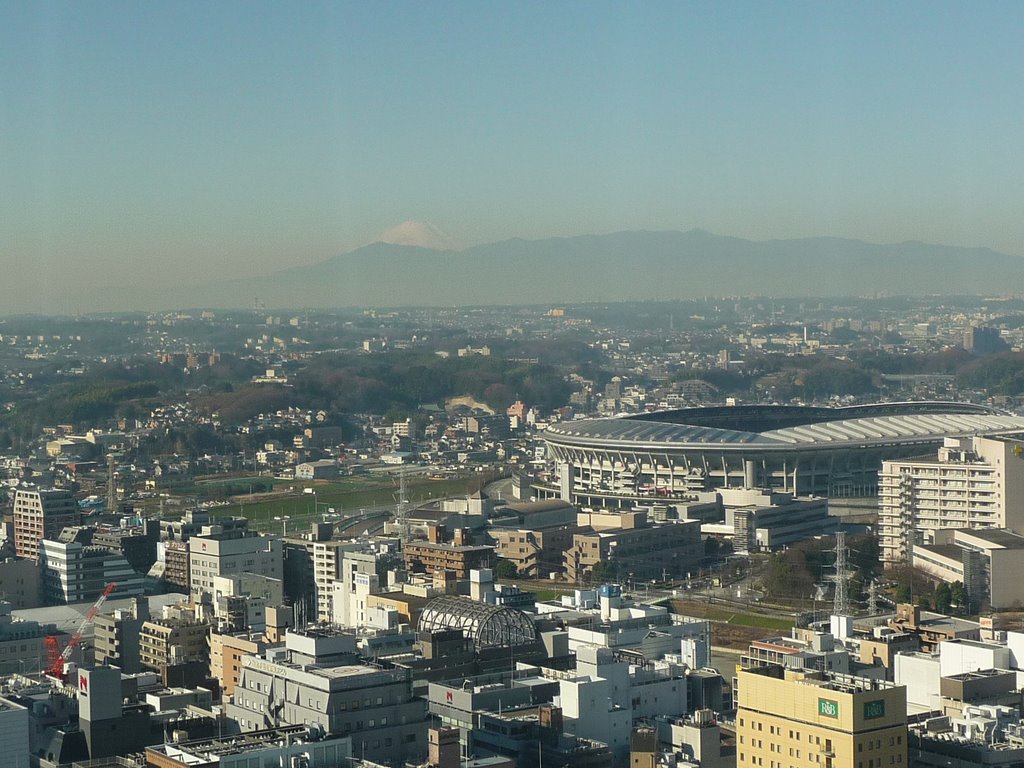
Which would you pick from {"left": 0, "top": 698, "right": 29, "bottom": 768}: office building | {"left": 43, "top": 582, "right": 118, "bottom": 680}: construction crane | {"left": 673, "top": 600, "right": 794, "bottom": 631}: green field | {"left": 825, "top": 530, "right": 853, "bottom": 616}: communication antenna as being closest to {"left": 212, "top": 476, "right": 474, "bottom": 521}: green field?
{"left": 673, "top": 600, "right": 794, "bottom": 631}: green field

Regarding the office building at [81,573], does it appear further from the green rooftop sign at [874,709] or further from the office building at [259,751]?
the green rooftop sign at [874,709]

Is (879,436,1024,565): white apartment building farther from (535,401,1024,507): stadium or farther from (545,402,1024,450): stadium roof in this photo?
(545,402,1024,450): stadium roof

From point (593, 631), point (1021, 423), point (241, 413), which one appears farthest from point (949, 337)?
point (593, 631)

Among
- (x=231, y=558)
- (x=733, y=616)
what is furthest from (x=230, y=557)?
(x=733, y=616)

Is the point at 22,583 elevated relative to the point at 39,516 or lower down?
lower down

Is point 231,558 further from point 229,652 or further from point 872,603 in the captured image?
point 872,603

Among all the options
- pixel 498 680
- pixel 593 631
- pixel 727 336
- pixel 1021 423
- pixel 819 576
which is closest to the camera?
pixel 498 680

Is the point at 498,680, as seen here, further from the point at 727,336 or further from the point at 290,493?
the point at 727,336
